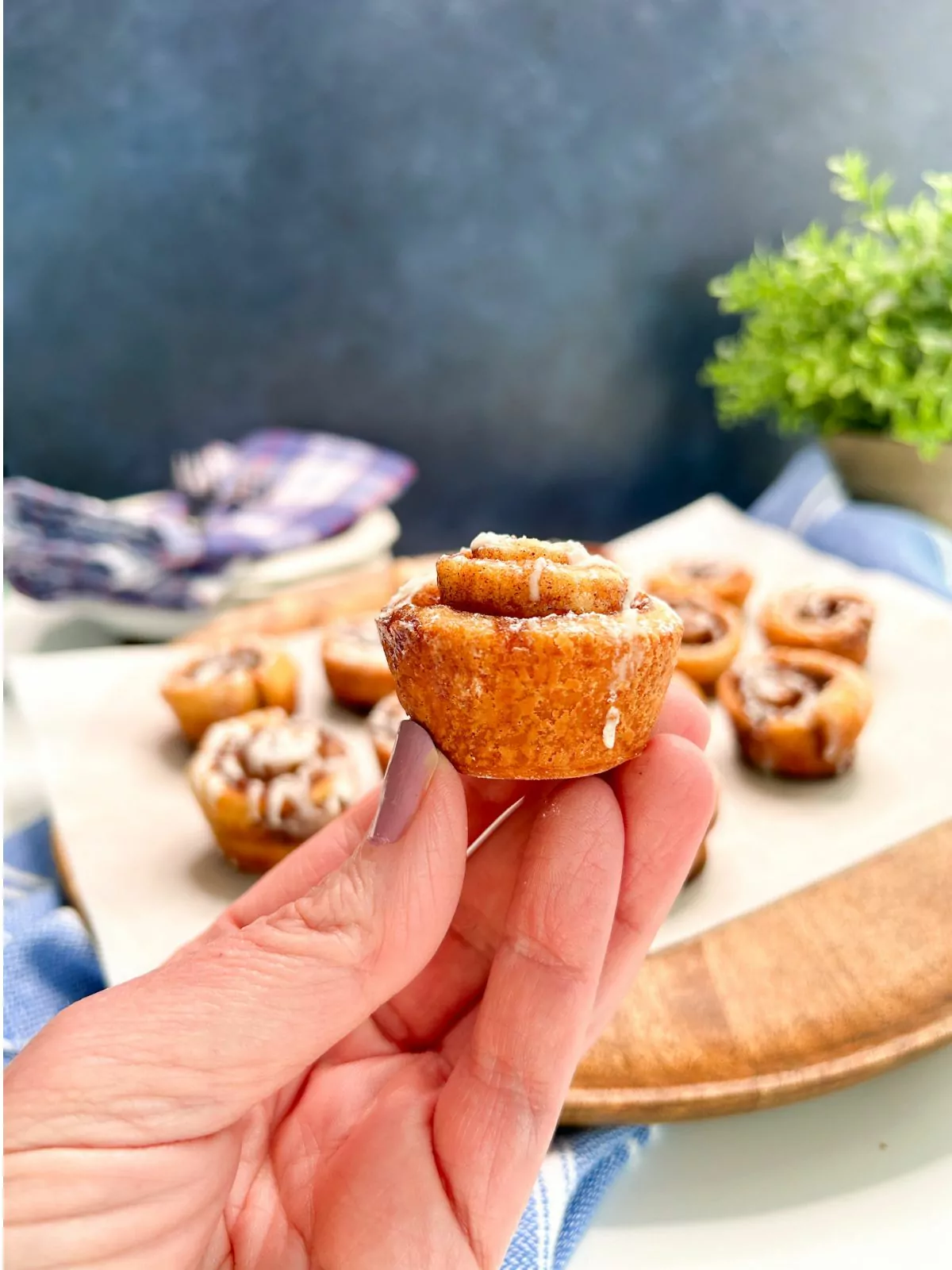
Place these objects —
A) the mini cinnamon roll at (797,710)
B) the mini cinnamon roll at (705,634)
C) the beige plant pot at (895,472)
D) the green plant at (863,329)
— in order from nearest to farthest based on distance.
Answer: the mini cinnamon roll at (797,710) < the mini cinnamon roll at (705,634) < the green plant at (863,329) < the beige plant pot at (895,472)

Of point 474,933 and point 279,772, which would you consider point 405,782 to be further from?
point 279,772

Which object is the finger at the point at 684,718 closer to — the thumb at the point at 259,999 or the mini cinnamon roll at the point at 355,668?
the thumb at the point at 259,999

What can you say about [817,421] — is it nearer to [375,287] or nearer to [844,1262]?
[375,287]

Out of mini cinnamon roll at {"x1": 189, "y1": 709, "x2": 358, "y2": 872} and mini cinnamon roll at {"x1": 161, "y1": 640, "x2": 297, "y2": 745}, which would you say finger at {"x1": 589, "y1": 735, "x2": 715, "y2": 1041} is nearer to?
mini cinnamon roll at {"x1": 189, "y1": 709, "x2": 358, "y2": 872}

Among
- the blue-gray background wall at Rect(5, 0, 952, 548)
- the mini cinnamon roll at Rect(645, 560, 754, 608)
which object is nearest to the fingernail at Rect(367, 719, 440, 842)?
the mini cinnamon roll at Rect(645, 560, 754, 608)

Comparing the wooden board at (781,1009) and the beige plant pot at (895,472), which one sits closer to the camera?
the wooden board at (781,1009)

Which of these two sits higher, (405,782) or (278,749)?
(405,782)

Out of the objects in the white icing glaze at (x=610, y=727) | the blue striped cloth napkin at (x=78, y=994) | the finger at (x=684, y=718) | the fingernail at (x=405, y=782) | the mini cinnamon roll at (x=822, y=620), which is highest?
the white icing glaze at (x=610, y=727)

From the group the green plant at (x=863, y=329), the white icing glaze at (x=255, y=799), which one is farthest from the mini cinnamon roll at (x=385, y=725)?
the green plant at (x=863, y=329)

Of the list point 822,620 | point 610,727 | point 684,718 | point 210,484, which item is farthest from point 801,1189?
point 210,484
